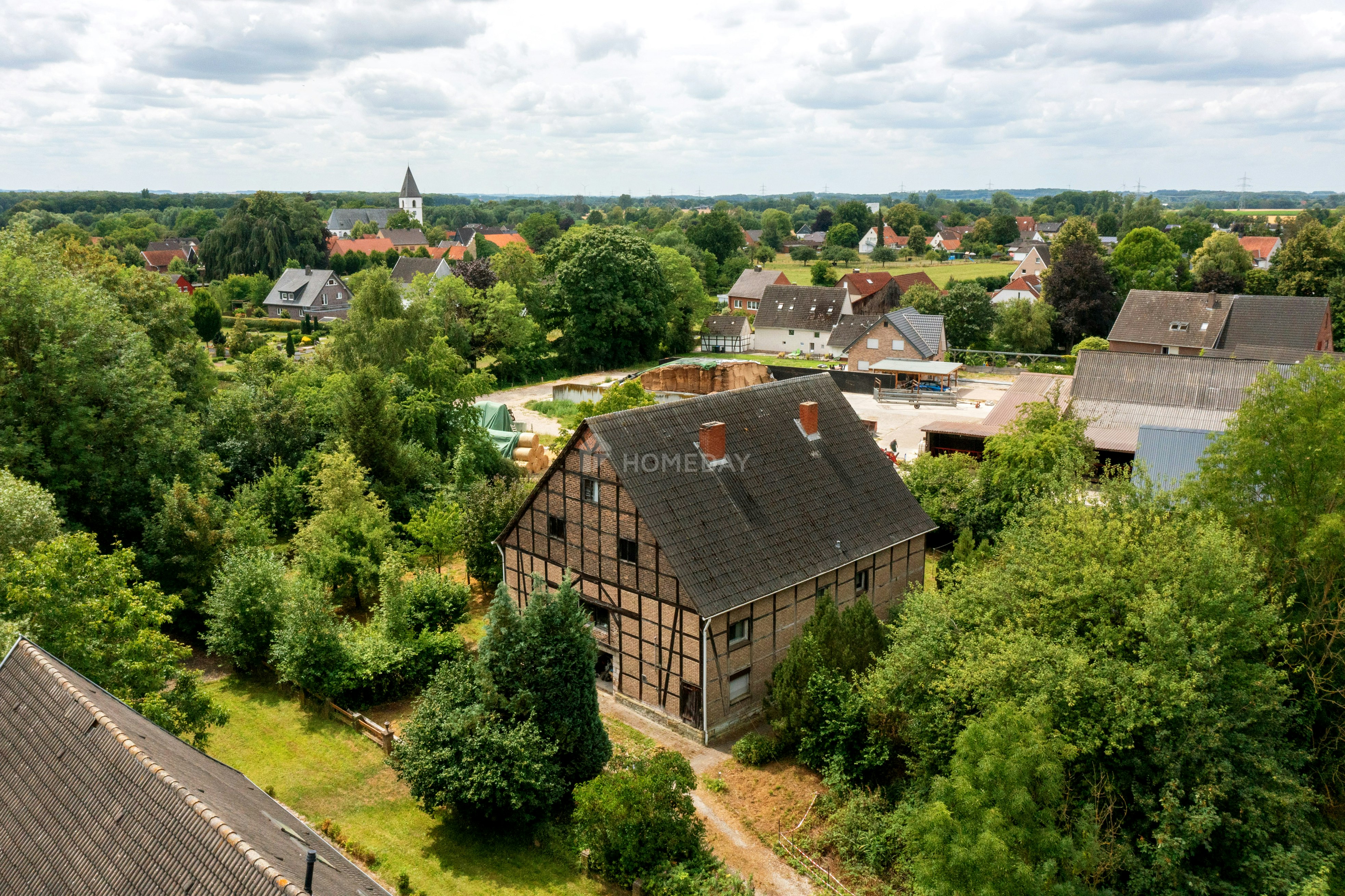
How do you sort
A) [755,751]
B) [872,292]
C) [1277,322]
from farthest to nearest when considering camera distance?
[872,292], [1277,322], [755,751]

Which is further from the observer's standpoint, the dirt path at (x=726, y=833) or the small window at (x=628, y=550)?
the small window at (x=628, y=550)

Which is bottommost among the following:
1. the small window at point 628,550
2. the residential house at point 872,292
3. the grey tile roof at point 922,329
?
the small window at point 628,550

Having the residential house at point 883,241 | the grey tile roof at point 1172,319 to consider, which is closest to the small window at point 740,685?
the grey tile roof at point 1172,319

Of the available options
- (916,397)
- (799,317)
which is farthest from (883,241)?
(916,397)

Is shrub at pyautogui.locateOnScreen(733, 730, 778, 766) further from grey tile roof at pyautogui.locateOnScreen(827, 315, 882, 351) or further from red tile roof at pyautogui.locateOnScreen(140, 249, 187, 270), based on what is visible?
red tile roof at pyautogui.locateOnScreen(140, 249, 187, 270)

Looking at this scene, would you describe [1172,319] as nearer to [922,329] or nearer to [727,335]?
[922,329]

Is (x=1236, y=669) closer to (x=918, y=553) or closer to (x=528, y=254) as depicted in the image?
(x=918, y=553)

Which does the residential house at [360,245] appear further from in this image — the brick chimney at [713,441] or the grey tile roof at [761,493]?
the brick chimney at [713,441]
